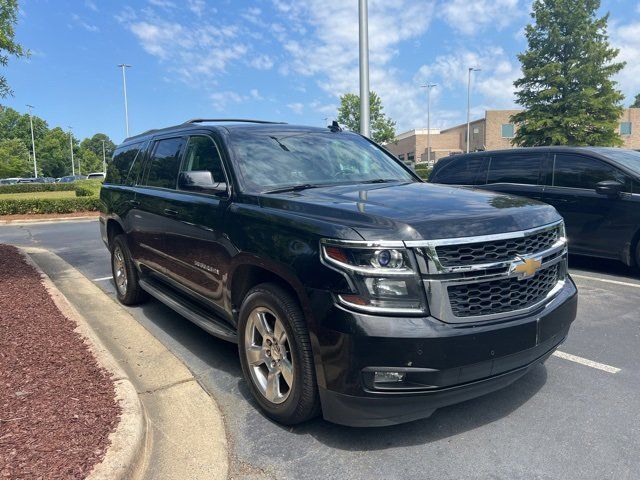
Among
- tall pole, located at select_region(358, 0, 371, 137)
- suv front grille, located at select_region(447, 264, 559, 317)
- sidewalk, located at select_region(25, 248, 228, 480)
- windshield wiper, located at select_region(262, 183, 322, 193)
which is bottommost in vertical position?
sidewalk, located at select_region(25, 248, 228, 480)

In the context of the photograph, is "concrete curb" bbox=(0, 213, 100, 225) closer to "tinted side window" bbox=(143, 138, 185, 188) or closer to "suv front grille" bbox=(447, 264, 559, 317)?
"tinted side window" bbox=(143, 138, 185, 188)

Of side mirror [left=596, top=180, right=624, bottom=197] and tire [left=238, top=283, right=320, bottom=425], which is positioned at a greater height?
side mirror [left=596, top=180, right=624, bottom=197]

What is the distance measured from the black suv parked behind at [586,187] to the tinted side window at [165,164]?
18.0 ft

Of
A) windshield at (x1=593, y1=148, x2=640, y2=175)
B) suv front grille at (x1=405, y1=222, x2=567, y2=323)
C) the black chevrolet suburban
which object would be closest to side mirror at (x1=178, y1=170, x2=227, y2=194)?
the black chevrolet suburban

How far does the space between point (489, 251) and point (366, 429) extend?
4.38 ft

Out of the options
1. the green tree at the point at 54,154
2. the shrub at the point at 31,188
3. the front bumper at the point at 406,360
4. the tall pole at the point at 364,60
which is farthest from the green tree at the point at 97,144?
the front bumper at the point at 406,360

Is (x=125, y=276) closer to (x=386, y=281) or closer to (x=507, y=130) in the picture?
(x=386, y=281)

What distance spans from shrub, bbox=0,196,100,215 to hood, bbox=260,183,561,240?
20.4 metres

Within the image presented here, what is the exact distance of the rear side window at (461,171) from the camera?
28.9 feet

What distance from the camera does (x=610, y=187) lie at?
696 centimetres

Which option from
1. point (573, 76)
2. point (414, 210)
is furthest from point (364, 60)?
point (573, 76)

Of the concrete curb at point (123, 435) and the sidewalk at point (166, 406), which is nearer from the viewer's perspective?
the concrete curb at point (123, 435)

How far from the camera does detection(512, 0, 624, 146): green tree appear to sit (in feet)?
99.6

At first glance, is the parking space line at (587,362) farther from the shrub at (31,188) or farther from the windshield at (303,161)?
the shrub at (31,188)
